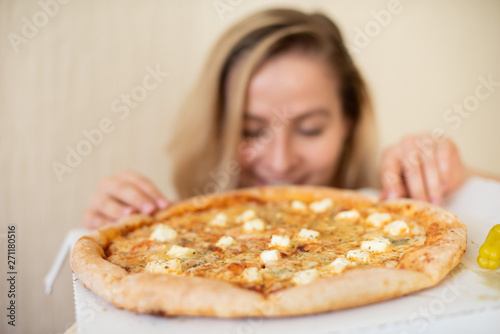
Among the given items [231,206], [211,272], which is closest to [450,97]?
[231,206]

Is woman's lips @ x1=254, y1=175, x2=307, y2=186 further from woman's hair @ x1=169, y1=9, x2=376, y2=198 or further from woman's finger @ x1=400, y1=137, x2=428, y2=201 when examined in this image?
woman's finger @ x1=400, y1=137, x2=428, y2=201

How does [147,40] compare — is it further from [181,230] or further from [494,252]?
[494,252]

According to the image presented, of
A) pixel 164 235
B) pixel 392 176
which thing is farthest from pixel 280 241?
pixel 392 176

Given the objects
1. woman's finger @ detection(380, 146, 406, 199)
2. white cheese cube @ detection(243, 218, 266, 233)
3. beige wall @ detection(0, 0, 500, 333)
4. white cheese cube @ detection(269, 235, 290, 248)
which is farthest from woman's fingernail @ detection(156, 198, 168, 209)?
beige wall @ detection(0, 0, 500, 333)

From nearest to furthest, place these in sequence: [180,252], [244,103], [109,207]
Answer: [180,252], [109,207], [244,103]

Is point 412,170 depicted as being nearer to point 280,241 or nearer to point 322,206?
point 322,206

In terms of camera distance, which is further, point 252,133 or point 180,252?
point 252,133
